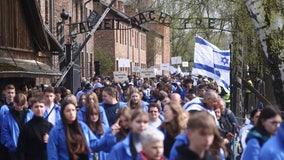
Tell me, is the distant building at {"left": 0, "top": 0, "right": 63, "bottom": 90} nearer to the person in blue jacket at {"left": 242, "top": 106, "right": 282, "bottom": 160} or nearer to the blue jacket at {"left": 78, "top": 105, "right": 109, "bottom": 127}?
the blue jacket at {"left": 78, "top": 105, "right": 109, "bottom": 127}

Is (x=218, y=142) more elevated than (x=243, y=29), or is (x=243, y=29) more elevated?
(x=243, y=29)

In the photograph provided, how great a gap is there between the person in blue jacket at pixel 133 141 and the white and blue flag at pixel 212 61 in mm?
11228

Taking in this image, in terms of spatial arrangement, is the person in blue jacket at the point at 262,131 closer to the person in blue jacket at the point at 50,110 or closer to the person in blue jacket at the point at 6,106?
the person in blue jacket at the point at 50,110

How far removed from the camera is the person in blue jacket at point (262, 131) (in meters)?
7.82

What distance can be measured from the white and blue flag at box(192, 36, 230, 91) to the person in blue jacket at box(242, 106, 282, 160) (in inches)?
428

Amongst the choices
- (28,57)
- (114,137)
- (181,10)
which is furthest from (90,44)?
(114,137)

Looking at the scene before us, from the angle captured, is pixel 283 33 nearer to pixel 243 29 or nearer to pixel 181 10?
pixel 243 29

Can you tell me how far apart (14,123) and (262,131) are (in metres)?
5.53

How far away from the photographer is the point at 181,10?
72.0 feet

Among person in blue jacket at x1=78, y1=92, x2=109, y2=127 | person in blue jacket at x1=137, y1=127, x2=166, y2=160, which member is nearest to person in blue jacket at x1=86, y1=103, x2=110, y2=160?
person in blue jacket at x1=78, y1=92, x2=109, y2=127

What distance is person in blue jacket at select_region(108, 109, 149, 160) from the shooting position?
24.9 feet

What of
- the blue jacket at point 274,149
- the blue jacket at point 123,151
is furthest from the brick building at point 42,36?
the blue jacket at point 274,149

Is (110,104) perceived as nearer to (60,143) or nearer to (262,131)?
(60,143)

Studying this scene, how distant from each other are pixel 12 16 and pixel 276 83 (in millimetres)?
10157
